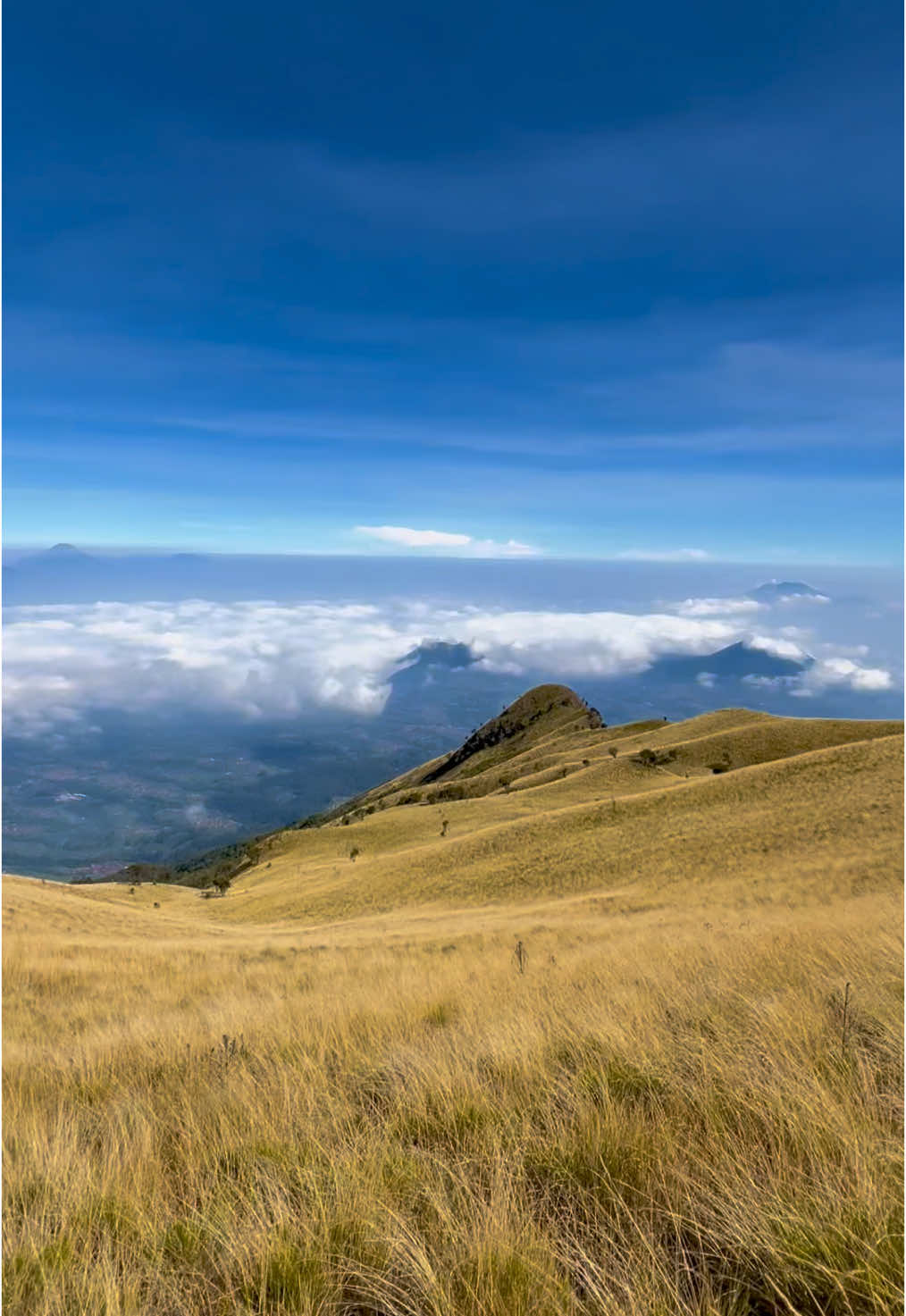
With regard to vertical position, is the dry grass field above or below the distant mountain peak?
below

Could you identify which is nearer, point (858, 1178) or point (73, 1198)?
point (858, 1178)

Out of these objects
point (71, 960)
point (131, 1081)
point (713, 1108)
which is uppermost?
point (713, 1108)

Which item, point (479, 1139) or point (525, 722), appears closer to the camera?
point (479, 1139)

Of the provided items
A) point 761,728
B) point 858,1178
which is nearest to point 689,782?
point 761,728

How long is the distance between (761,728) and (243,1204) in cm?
6919

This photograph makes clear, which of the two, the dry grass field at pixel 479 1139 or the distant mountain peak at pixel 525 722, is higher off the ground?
the distant mountain peak at pixel 525 722

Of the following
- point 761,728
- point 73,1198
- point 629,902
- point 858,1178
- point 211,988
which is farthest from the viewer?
point 761,728

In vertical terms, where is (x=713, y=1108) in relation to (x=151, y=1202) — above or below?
above

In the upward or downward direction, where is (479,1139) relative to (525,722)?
downward

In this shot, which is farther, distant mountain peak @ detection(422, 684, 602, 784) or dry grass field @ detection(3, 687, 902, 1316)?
distant mountain peak @ detection(422, 684, 602, 784)

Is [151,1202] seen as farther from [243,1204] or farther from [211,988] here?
[211,988]

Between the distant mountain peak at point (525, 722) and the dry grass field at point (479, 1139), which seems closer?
the dry grass field at point (479, 1139)

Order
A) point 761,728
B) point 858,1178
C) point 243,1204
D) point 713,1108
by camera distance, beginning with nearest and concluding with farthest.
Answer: point 858,1178, point 243,1204, point 713,1108, point 761,728

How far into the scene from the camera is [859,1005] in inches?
194
